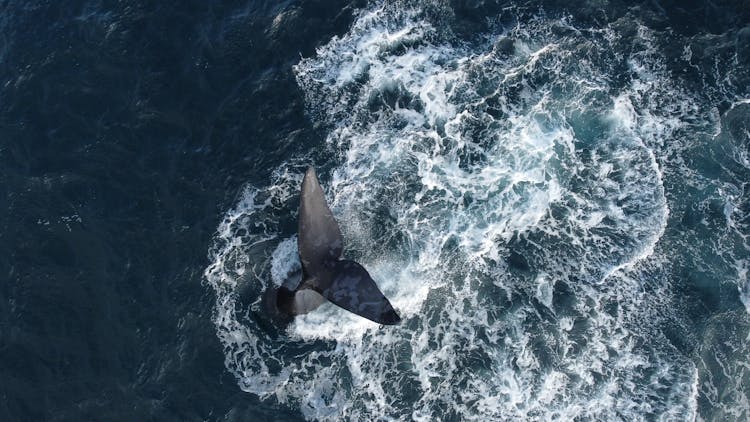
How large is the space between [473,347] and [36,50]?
92.6 feet

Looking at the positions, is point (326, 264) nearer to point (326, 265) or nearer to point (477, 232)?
point (326, 265)

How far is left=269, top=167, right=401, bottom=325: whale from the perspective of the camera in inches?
978

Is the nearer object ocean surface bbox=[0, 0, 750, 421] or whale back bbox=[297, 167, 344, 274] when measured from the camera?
whale back bbox=[297, 167, 344, 274]

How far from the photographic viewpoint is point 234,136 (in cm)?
3331

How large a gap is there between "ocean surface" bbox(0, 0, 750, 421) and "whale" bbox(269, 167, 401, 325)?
445 cm

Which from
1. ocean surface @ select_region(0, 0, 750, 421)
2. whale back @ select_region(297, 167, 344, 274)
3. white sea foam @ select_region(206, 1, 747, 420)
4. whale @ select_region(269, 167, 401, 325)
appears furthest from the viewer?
ocean surface @ select_region(0, 0, 750, 421)

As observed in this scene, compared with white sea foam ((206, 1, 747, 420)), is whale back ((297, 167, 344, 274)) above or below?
above

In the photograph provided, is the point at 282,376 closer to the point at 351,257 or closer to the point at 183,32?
the point at 351,257

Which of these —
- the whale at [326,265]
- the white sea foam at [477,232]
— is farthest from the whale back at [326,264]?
the white sea foam at [477,232]

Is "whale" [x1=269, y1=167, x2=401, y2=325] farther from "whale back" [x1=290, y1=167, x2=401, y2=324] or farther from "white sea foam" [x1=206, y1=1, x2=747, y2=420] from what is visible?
"white sea foam" [x1=206, y1=1, x2=747, y2=420]

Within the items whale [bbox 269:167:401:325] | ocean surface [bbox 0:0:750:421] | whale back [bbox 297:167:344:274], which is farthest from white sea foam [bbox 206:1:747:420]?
whale back [bbox 297:167:344:274]

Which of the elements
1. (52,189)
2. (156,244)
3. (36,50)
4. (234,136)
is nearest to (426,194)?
(234,136)

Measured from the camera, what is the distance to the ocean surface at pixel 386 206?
92.9 ft

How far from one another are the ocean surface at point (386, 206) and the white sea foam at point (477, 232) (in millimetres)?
106
